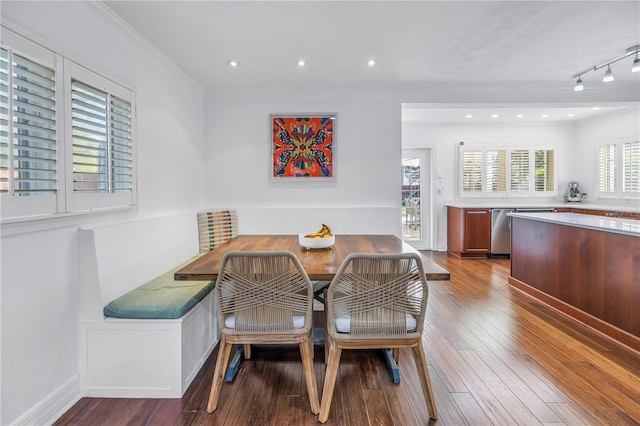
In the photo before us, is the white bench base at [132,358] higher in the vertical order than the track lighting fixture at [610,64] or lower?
lower

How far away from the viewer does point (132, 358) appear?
1.88m

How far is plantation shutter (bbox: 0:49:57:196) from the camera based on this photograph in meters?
1.42

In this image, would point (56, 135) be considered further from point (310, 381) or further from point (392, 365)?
point (392, 365)

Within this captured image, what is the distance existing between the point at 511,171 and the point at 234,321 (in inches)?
234

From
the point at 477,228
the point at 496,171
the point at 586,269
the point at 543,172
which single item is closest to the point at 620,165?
the point at 543,172

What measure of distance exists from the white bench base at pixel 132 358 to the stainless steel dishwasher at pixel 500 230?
5.11 metres

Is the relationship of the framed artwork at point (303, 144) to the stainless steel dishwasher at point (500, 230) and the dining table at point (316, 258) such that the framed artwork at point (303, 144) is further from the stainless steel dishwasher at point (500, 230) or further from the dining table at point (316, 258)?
the stainless steel dishwasher at point (500, 230)

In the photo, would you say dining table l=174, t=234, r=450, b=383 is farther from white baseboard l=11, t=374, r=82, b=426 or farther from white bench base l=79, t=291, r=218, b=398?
white baseboard l=11, t=374, r=82, b=426

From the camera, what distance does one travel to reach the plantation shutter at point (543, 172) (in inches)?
235

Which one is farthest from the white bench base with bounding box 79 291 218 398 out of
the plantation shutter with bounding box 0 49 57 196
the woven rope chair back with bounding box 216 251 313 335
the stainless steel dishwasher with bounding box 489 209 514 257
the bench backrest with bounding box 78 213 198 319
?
the stainless steel dishwasher with bounding box 489 209 514 257

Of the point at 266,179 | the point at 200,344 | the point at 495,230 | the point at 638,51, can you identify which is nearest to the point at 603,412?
the point at 200,344

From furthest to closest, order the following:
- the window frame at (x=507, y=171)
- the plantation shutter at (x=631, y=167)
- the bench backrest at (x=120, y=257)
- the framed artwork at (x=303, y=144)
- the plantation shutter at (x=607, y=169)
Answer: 1. the window frame at (x=507, y=171)
2. the plantation shutter at (x=607, y=169)
3. the plantation shutter at (x=631, y=167)
4. the framed artwork at (x=303, y=144)
5. the bench backrest at (x=120, y=257)

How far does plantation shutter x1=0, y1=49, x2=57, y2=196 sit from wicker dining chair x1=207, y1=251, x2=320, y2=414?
99cm

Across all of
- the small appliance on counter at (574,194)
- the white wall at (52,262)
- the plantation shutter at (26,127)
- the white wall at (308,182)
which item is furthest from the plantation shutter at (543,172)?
the plantation shutter at (26,127)
